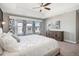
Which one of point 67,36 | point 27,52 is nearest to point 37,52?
point 27,52

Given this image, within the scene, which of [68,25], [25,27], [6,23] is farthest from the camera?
[25,27]

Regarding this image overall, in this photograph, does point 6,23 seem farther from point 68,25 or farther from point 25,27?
point 68,25

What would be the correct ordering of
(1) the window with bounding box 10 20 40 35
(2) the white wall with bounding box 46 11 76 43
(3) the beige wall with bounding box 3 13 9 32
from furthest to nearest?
(1) the window with bounding box 10 20 40 35, (2) the white wall with bounding box 46 11 76 43, (3) the beige wall with bounding box 3 13 9 32

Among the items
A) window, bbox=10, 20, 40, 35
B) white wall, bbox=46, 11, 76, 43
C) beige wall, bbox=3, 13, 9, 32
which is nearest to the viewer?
beige wall, bbox=3, 13, 9, 32

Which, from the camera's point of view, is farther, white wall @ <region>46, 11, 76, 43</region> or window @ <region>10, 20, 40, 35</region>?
window @ <region>10, 20, 40, 35</region>

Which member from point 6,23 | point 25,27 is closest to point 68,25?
point 25,27

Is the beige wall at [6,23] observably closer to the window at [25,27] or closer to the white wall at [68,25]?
the window at [25,27]

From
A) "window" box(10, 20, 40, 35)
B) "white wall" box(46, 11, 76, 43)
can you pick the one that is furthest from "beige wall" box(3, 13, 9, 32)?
"white wall" box(46, 11, 76, 43)

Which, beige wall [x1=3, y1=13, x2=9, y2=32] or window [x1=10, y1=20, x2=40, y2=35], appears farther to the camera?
window [x1=10, y1=20, x2=40, y2=35]

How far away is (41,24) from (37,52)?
225 inches

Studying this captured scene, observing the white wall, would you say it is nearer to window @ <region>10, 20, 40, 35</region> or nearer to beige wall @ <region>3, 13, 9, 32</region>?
window @ <region>10, 20, 40, 35</region>

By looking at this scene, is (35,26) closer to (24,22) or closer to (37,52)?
(24,22)

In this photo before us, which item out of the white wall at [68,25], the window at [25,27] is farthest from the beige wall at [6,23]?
the white wall at [68,25]

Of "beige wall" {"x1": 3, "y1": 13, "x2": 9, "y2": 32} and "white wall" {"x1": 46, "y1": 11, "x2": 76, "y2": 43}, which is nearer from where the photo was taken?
"beige wall" {"x1": 3, "y1": 13, "x2": 9, "y2": 32}
